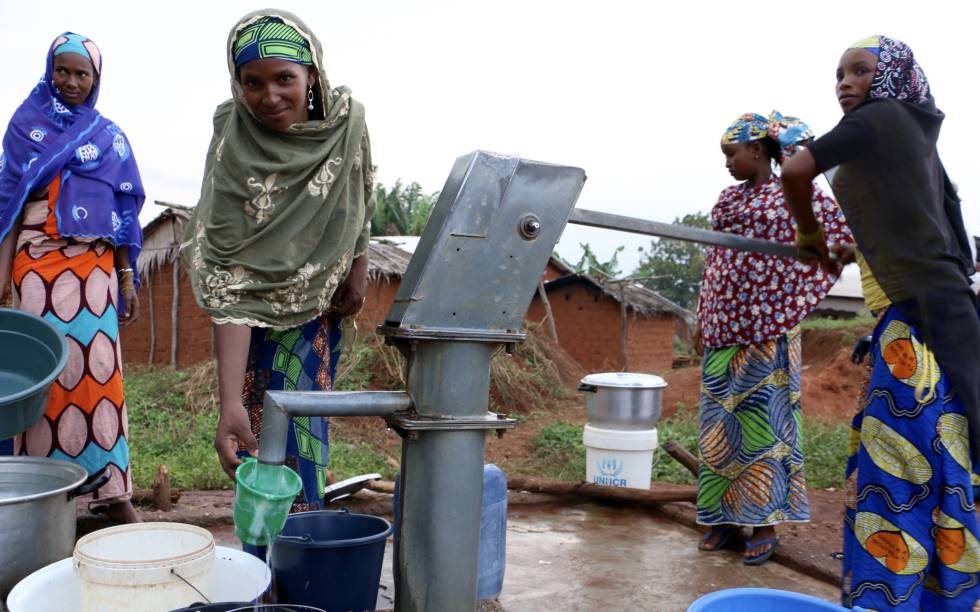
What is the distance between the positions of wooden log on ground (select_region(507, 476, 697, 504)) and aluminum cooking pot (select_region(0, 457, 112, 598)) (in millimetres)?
2215

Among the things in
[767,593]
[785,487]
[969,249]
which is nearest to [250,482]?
[767,593]

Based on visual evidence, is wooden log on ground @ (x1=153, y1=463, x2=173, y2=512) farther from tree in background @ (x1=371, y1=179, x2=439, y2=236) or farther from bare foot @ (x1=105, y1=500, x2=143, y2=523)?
tree in background @ (x1=371, y1=179, x2=439, y2=236)

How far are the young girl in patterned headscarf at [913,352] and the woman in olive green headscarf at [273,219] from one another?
1.29 metres

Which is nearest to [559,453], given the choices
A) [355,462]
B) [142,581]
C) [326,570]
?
[355,462]

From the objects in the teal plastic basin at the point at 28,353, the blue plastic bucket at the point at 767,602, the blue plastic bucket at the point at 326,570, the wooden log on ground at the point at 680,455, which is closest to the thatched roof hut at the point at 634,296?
the wooden log on ground at the point at 680,455

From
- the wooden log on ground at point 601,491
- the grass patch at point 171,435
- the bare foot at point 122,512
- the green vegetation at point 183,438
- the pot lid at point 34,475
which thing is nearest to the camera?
the pot lid at point 34,475

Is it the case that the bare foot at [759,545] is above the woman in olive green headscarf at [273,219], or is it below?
below

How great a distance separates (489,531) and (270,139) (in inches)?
52.9

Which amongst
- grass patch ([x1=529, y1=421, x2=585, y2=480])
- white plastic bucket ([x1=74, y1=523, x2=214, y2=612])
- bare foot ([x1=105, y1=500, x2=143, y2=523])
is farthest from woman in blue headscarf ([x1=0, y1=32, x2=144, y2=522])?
grass patch ([x1=529, y1=421, x2=585, y2=480])

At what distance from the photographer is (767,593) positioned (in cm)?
161

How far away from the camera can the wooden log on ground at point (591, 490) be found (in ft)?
13.2

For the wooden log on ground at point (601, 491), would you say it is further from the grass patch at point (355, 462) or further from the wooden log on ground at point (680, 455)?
the grass patch at point (355, 462)

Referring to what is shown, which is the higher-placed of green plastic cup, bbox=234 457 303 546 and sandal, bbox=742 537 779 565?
green plastic cup, bbox=234 457 303 546

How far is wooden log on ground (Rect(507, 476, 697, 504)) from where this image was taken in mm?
4051
